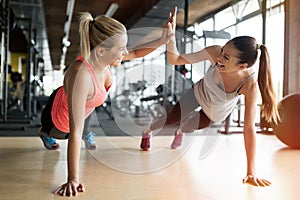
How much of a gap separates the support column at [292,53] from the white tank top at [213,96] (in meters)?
2.15

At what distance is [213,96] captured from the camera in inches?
62.4

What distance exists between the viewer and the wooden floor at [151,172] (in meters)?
1.10

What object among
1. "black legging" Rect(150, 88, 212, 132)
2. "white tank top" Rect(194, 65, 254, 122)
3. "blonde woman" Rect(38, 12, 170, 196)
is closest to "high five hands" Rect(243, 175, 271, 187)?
"white tank top" Rect(194, 65, 254, 122)

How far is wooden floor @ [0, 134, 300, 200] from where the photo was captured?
1100 millimetres

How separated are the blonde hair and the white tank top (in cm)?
54

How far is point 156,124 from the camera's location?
2301 mm

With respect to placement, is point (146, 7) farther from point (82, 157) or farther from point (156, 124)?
point (82, 157)

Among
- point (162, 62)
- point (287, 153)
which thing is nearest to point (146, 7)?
point (162, 62)

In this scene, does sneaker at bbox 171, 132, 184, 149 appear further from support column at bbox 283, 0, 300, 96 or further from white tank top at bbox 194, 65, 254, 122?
support column at bbox 283, 0, 300, 96

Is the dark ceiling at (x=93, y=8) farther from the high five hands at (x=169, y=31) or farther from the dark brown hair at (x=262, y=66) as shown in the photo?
the dark brown hair at (x=262, y=66)

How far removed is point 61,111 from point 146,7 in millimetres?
4724

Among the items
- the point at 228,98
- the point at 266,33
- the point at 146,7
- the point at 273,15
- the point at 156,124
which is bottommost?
the point at 156,124

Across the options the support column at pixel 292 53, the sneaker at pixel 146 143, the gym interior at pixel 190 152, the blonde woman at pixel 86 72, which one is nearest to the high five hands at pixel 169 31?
the gym interior at pixel 190 152

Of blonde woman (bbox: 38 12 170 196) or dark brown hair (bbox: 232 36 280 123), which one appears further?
dark brown hair (bbox: 232 36 280 123)
